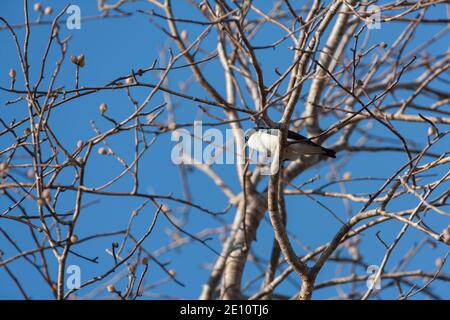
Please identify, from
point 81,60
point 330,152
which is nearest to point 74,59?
point 81,60

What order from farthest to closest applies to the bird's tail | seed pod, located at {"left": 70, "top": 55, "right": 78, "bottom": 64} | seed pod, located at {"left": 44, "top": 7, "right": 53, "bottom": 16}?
1. the bird's tail
2. seed pod, located at {"left": 44, "top": 7, "right": 53, "bottom": 16}
3. seed pod, located at {"left": 70, "top": 55, "right": 78, "bottom": 64}

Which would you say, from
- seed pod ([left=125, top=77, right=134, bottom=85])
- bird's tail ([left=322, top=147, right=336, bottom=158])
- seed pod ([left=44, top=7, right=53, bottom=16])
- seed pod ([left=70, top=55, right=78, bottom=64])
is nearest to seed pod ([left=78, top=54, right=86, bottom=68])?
seed pod ([left=70, top=55, right=78, bottom=64])

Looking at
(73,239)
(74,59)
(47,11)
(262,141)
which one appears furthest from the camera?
(262,141)

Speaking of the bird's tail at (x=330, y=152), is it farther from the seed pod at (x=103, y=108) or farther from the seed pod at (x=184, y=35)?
the seed pod at (x=103, y=108)

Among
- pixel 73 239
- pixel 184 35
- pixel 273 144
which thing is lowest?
pixel 73 239

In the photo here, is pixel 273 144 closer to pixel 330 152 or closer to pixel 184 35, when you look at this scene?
pixel 330 152

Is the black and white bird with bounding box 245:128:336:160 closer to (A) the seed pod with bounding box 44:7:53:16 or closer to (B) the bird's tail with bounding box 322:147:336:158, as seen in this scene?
(B) the bird's tail with bounding box 322:147:336:158

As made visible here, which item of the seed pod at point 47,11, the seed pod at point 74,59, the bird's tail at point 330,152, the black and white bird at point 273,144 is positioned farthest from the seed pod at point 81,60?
the bird's tail at point 330,152

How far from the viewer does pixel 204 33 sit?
353cm

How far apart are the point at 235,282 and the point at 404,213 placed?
2285 millimetres

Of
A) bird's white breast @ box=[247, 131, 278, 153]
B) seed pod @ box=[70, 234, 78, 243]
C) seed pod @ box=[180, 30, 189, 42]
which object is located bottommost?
seed pod @ box=[70, 234, 78, 243]

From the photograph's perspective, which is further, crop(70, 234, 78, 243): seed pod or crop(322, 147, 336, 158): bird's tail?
crop(322, 147, 336, 158): bird's tail
